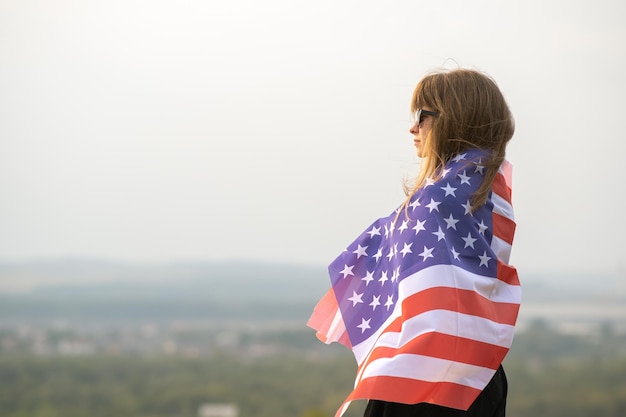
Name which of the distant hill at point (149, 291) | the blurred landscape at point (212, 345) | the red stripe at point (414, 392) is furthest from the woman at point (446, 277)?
the distant hill at point (149, 291)

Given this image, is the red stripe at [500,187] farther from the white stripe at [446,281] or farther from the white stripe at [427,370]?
the white stripe at [427,370]

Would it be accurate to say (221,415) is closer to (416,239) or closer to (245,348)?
(245,348)

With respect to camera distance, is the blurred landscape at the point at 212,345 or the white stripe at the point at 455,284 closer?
the white stripe at the point at 455,284

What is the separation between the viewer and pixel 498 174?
2.80 meters

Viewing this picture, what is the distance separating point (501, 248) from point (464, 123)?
398mm

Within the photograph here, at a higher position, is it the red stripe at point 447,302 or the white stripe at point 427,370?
the red stripe at point 447,302

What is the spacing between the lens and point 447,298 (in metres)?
2.63

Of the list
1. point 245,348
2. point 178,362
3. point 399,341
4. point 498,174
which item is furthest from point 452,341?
point 245,348

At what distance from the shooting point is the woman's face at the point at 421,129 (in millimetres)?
2867

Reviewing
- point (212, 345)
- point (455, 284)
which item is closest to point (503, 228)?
point (455, 284)

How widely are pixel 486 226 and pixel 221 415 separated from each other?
3902cm

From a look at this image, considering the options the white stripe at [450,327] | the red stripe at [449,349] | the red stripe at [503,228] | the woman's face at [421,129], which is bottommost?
the red stripe at [449,349]

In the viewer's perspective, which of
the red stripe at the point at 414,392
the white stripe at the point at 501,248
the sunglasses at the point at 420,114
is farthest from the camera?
the sunglasses at the point at 420,114

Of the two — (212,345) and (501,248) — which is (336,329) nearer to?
(501,248)
